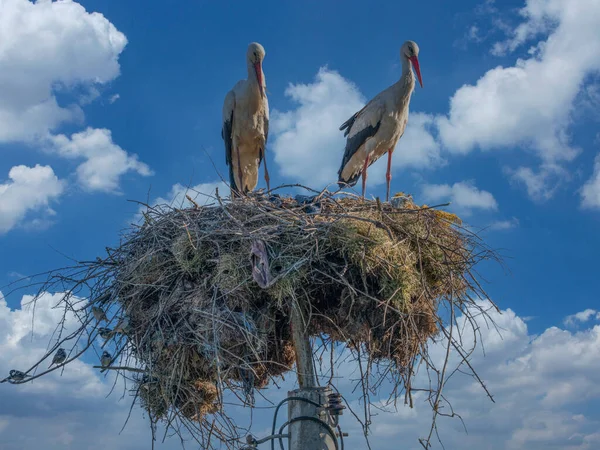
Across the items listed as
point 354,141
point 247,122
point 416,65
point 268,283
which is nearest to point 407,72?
point 416,65

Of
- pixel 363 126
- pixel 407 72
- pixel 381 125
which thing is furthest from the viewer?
pixel 407 72

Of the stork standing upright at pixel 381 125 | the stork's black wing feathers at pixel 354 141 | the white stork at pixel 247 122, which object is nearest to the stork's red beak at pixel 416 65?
the stork standing upright at pixel 381 125

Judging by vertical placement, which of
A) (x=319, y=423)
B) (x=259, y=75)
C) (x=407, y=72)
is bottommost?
(x=319, y=423)

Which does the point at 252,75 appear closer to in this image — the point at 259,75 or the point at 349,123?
the point at 259,75

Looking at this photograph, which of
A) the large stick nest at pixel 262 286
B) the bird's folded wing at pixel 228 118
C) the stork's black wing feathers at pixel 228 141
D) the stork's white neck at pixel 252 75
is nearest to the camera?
the large stick nest at pixel 262 286

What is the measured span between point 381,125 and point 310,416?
516cm

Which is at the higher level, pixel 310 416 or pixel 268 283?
pixel 268 283

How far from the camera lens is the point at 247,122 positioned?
9.80 meters

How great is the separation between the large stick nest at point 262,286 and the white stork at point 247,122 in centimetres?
342

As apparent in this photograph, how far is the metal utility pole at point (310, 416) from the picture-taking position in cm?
555

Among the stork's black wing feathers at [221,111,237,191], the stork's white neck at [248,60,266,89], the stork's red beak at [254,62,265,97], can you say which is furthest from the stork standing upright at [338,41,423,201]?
the stork's black wing feathers at [221,111,237,191]

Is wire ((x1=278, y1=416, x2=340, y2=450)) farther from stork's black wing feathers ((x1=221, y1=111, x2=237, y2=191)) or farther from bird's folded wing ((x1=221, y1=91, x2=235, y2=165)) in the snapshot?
bird's folded wing ((x1=221, y1=91, x2=235, y2=165))

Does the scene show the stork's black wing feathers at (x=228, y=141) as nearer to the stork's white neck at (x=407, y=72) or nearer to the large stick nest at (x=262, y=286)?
the stork's white neck at (x=407, y=72)

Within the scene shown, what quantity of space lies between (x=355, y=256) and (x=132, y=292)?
2106mm
